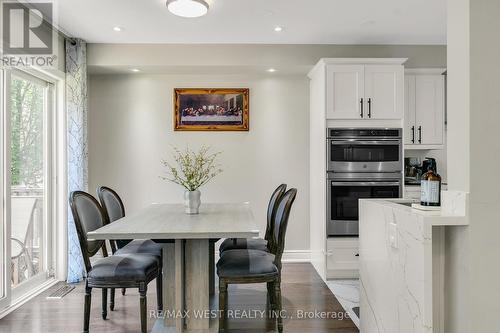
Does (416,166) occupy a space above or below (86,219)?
above

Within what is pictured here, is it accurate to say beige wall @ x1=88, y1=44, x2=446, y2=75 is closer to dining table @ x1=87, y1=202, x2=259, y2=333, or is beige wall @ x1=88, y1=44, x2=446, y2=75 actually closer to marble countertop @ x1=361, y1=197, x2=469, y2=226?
dining table @ x1=87, y1=202, x2=259, y2=333

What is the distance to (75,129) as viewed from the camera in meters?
3.71

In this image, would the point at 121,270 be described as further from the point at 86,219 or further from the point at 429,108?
the point at 429,108

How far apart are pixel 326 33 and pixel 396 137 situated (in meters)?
1.36

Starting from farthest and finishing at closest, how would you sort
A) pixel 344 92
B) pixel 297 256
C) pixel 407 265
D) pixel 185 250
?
1. pixel 297 256
2. pixel 344 92
3. pixel 185 250
4. pixel 407 265

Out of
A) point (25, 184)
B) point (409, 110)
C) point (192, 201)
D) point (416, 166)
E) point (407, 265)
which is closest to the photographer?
point (407, 265)

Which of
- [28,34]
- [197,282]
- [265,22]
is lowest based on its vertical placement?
[197,282]

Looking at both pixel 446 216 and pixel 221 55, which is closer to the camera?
pixel 446 216

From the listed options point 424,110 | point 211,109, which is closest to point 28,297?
point 211,109

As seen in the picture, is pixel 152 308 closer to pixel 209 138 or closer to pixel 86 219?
pixel 86 219

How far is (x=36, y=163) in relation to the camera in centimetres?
353

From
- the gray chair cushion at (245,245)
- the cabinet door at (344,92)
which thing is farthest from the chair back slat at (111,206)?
the cabinet door at (344,92)

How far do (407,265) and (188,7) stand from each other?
248cm

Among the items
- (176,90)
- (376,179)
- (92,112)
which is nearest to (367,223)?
(376,179)
